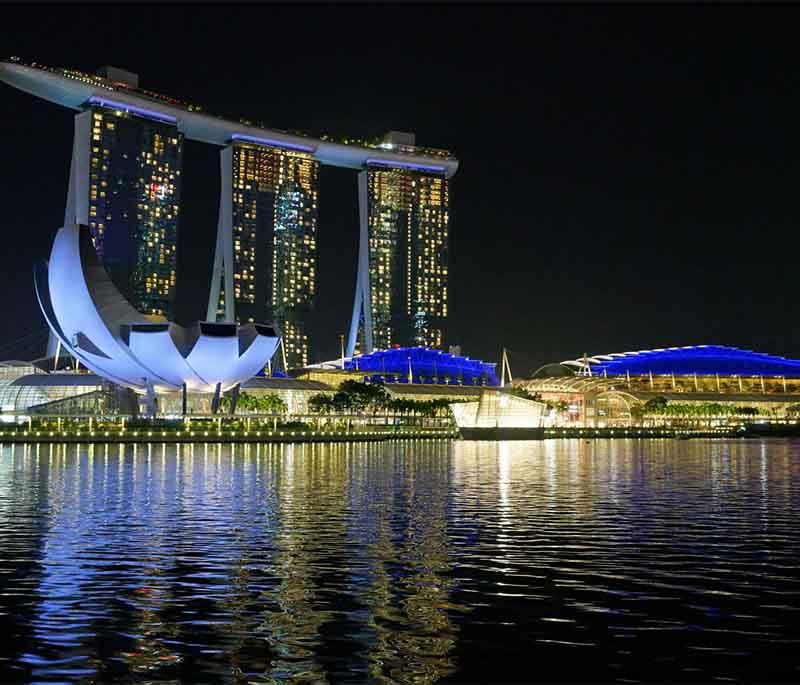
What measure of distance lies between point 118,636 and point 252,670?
7.99 ft

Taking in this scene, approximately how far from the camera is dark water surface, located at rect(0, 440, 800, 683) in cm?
1245

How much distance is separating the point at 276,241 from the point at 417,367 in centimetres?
3044

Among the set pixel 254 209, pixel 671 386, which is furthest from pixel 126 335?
pixel 671 386

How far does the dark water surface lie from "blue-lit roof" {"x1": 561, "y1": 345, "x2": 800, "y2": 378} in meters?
126

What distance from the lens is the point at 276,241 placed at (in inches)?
6427

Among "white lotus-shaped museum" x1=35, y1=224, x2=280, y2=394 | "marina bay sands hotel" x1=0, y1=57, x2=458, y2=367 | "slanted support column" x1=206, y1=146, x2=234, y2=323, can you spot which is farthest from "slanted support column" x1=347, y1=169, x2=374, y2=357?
"white lotus-shaped museum" x1=35, y1=224, x2=280, y2=394

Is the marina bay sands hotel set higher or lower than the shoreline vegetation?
higher

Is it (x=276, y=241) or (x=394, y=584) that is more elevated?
(x=276, y=241)

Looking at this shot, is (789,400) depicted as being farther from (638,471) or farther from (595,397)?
(638,471)

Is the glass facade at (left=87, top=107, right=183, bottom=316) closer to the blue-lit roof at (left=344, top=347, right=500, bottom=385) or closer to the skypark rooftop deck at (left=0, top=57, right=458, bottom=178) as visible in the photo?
the skypark rooftop deck at (left=0, top=57, right=458, bottom=178)

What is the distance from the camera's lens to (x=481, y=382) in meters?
154

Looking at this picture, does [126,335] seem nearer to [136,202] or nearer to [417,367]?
[136,202]

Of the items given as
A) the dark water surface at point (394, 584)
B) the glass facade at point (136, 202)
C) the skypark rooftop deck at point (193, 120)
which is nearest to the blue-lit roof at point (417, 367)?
the glass facade at point (136, 202)

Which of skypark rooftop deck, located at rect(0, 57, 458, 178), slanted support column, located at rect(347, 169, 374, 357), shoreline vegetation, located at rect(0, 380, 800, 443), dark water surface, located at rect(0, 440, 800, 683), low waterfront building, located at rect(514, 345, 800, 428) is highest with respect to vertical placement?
skypark rooftop deck, located at rect(0, 57, 458, 178)
